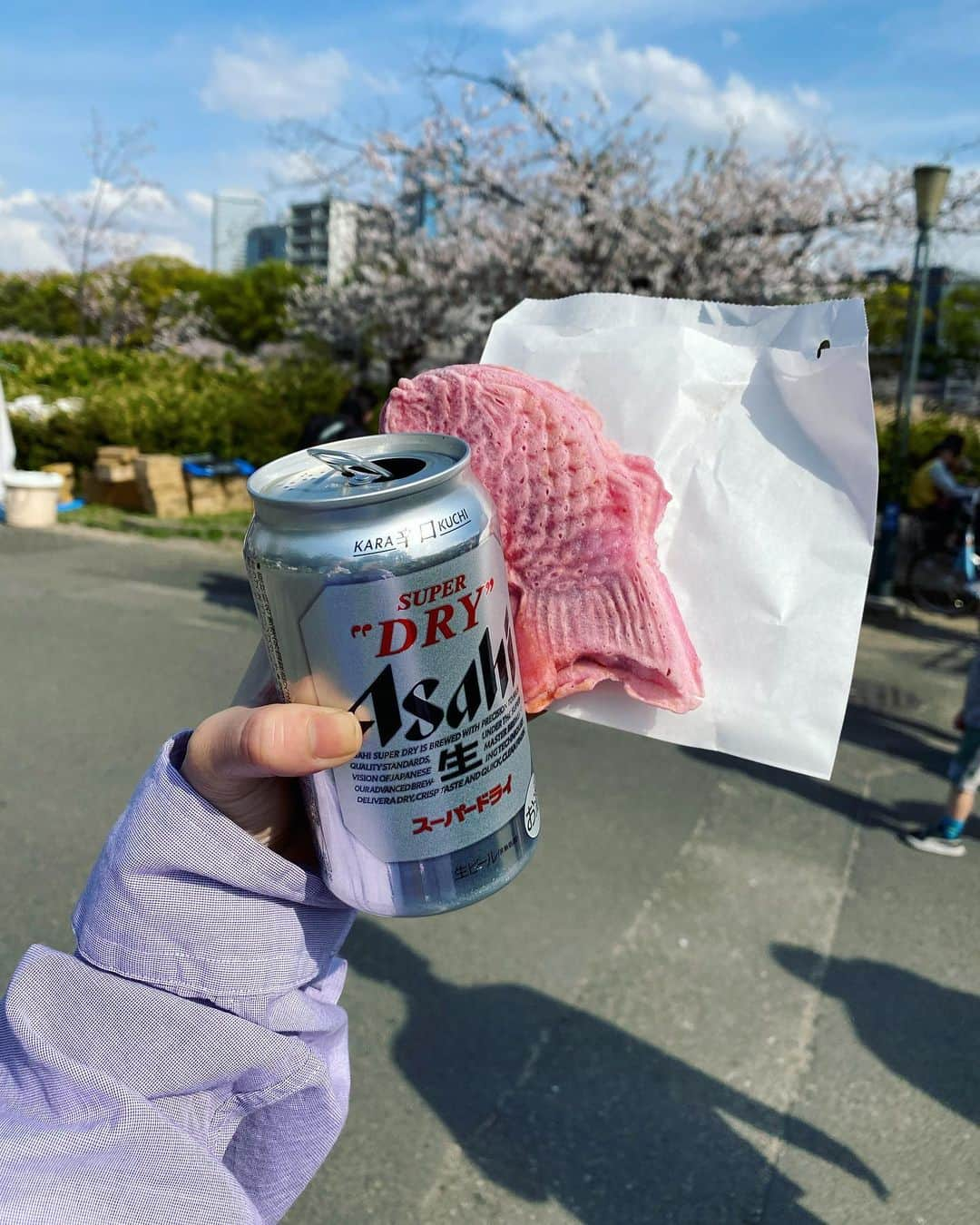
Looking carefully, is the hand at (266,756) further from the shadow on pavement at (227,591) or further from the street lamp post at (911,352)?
the street lamp post at (911,352)

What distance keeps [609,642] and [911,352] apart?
331 inches

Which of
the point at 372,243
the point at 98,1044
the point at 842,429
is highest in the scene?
the point at 372,243

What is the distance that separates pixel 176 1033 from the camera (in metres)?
0.95

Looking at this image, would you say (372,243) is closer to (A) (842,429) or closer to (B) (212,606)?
(B) (212,606)

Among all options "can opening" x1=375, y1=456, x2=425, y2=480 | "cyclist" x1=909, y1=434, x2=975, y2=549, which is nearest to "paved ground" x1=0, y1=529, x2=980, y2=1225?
"can opening" x1=375, y1=456, x2=425, y2=480

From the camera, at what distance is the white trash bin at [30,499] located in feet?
36.3

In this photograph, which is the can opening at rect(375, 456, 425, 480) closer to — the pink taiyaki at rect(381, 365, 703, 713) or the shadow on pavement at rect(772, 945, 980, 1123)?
the pink taiyaki at rect(381, 365, 703, 713)

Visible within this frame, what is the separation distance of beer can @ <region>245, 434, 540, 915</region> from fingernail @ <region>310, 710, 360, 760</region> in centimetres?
2

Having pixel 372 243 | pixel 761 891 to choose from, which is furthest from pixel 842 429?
pixel 372 243

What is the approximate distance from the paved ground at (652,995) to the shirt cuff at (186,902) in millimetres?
1822

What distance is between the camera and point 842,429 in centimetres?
114

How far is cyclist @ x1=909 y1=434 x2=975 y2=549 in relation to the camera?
8.96 metres

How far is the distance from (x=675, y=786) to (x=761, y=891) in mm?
997

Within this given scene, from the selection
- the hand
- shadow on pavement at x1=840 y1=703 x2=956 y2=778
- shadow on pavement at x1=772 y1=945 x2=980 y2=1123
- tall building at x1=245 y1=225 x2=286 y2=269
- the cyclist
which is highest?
tall building at x1=245 y1=225 x2=286 y2=269
